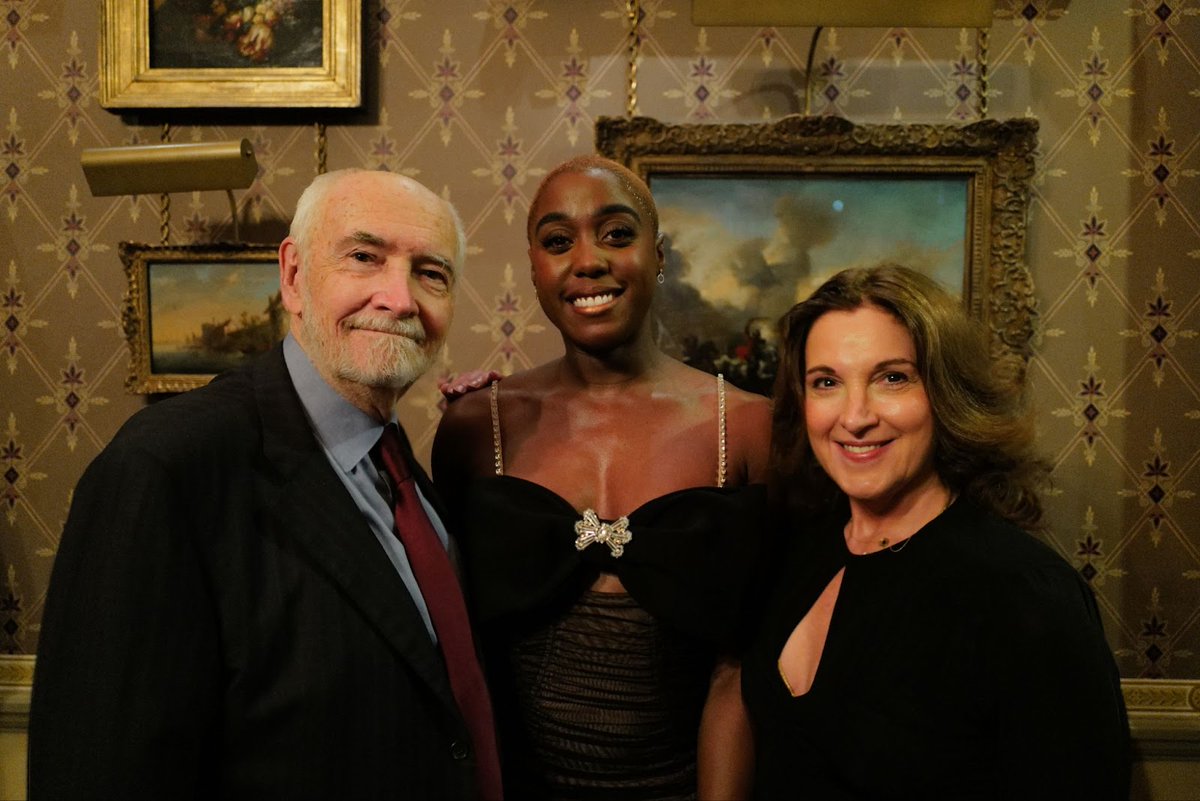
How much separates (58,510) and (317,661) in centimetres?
211

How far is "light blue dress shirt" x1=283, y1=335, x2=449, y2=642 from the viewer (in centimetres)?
136

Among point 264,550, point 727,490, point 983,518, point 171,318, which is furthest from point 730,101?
point 264,550

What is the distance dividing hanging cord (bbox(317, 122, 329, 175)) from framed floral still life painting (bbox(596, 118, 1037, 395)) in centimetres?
85

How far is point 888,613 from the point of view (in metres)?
1.38

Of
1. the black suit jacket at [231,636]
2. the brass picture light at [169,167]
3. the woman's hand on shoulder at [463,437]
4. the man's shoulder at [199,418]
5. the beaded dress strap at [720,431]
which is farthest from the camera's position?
the brass picture light at [169,167]

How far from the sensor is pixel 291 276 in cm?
146

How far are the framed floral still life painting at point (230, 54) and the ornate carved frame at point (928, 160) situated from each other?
83 cm

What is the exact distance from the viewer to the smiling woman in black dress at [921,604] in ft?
3.96

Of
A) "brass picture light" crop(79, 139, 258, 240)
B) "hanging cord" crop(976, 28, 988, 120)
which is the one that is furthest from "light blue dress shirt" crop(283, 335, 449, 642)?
"hanging cord" crop(976, 28, 988, 120)

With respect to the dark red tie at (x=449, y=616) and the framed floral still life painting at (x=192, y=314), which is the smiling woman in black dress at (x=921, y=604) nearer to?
the dark red tie at (x=449, y=616)

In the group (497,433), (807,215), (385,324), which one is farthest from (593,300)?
(807,215)

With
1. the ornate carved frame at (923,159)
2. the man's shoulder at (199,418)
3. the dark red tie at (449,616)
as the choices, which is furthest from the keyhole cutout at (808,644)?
the ornate carved frame at (923,159)

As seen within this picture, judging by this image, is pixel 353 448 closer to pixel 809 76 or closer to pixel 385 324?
pixel 385 324

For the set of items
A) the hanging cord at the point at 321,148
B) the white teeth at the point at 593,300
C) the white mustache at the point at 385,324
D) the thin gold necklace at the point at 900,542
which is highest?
the hanging cord at the point at 321,148
